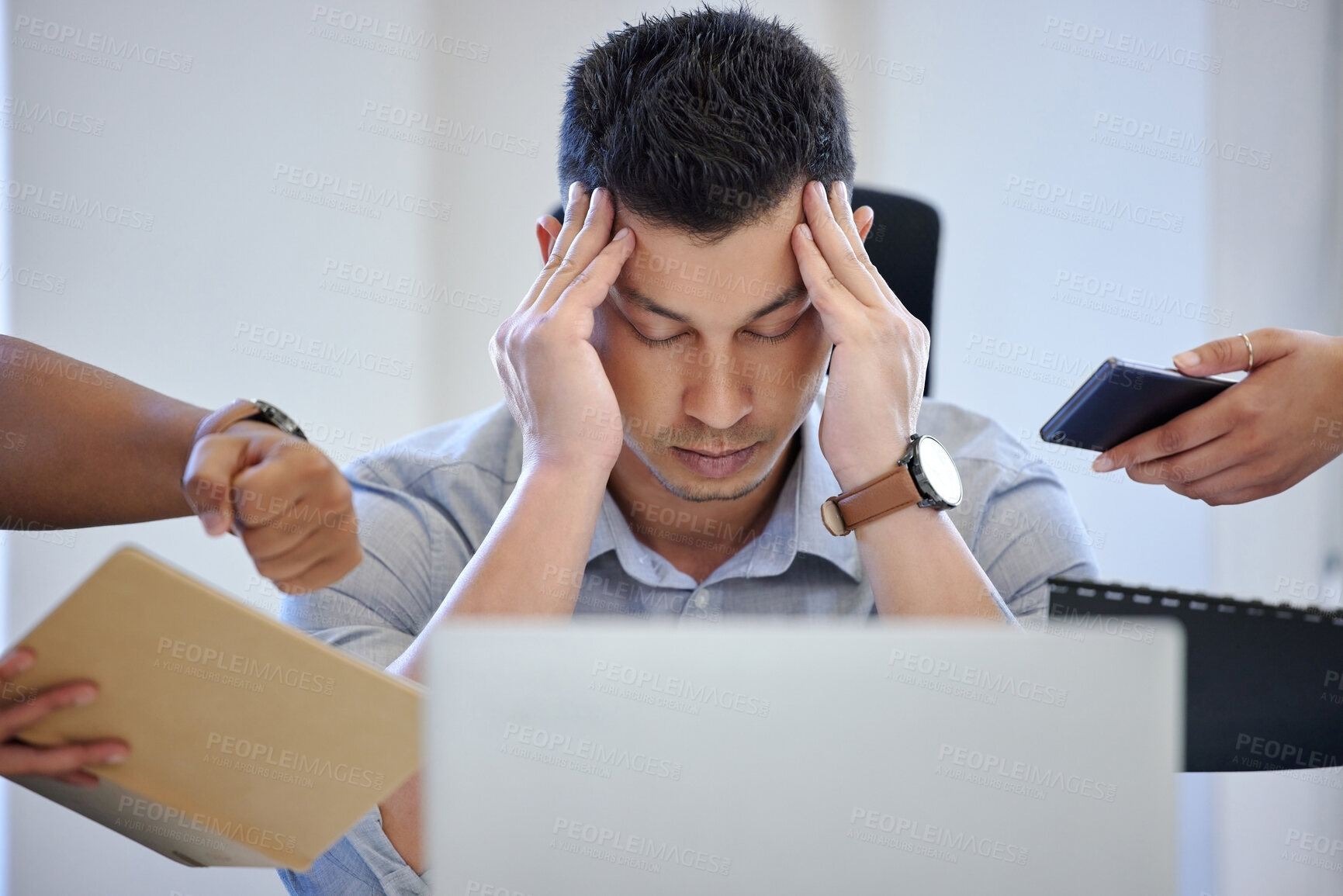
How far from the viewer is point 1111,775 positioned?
20.9 inches

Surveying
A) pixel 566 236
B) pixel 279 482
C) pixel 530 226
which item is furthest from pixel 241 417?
pixel 530 226

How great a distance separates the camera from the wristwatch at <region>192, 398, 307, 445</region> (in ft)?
3.27

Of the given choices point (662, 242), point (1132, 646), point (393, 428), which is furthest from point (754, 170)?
point (393, 428)

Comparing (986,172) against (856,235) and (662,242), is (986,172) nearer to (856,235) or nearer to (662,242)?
(856,235)

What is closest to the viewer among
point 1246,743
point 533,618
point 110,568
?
point 110,568

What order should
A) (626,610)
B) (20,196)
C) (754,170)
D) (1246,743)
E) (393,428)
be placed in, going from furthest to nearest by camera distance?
1. (393,428)
2. (20,196)
3. (626,610)
4. (754,170)
5. (1246,743)

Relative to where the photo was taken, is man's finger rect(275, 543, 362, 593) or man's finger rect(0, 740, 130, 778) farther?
man's finger rect(275, 543, 362, 593)

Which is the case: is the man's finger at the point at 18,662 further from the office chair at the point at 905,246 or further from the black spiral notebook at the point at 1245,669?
the office chair at the point at 905,246

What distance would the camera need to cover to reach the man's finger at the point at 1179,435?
4.36 ft

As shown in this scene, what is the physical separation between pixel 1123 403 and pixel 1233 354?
8.1 inches

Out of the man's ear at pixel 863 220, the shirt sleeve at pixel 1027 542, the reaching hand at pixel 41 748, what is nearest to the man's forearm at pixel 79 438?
the reaching hand at pixel 41 748

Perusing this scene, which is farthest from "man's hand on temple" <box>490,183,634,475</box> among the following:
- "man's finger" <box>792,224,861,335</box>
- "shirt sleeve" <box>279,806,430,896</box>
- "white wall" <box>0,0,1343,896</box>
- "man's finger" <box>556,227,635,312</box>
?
"white wall" <box>0,0,1343,896</box>

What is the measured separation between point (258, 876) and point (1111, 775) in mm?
2257

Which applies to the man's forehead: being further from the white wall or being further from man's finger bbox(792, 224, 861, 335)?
the white wall
